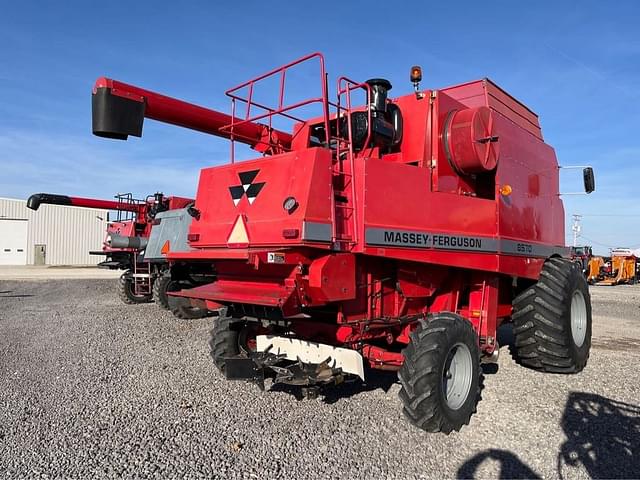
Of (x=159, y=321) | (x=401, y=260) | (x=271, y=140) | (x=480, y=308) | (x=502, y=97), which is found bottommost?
(x=159, y=321)

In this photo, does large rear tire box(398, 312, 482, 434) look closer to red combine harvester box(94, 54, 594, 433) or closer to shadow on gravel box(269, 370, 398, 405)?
red combine harvester box(94, 54, 594, 433)

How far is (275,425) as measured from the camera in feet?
15.2

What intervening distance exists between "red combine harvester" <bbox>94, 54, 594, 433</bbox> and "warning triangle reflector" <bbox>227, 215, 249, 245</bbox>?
0.04 feet

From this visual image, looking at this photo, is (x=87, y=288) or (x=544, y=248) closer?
(x=544, y=248)

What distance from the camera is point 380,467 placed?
12.6ft

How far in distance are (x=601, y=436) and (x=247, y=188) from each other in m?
3.91

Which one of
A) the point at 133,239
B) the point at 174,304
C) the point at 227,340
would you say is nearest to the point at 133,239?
the point at 133,239

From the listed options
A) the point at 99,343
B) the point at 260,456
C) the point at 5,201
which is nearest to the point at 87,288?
the point at 99,343

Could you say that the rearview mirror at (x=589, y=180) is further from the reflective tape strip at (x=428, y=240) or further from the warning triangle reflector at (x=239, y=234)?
the warning triangle reflector at (x=239, y=234)

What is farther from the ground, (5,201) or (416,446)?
(5,201)

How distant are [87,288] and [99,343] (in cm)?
1217

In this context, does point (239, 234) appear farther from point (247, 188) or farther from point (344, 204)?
point (344, 204)

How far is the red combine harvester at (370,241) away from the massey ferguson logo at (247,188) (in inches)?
0.8

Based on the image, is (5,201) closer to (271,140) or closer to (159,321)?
(159,321)
